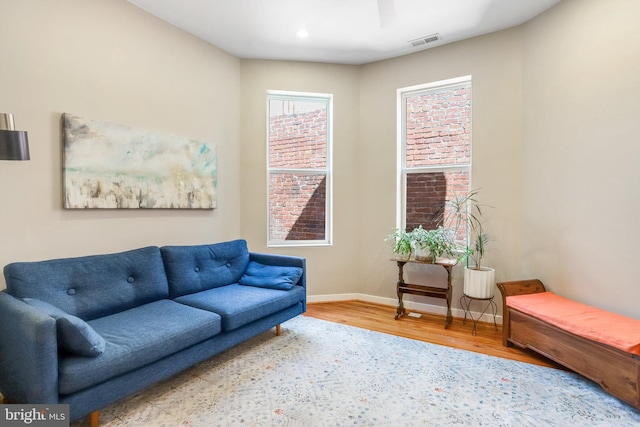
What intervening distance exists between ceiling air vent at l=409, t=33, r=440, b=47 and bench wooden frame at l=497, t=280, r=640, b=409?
260 centimetres

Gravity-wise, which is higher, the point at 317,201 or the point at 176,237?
the point at 317,201

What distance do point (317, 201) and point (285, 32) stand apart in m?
1.92

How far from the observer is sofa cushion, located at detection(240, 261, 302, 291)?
3.03 meters

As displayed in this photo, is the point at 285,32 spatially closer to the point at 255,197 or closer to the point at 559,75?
the point at 255,197

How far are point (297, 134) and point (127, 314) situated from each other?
2714mm

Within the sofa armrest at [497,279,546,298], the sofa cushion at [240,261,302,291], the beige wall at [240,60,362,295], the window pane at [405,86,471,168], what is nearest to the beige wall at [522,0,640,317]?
the sofa armrest at [497,279,546,298]

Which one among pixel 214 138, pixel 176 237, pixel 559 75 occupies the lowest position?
pixel 176 237

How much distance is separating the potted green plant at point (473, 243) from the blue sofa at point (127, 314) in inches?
65.4

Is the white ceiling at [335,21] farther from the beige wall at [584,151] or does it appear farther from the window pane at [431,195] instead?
the window pane at [431,195]

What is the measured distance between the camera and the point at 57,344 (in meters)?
1.64

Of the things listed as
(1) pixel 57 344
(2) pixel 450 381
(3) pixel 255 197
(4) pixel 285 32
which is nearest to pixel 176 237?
(3) pixel 255 197

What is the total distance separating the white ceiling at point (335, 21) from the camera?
9.39 ft

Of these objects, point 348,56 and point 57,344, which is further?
point 348,56

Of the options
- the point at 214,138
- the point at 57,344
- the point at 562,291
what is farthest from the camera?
the point at 214,138
